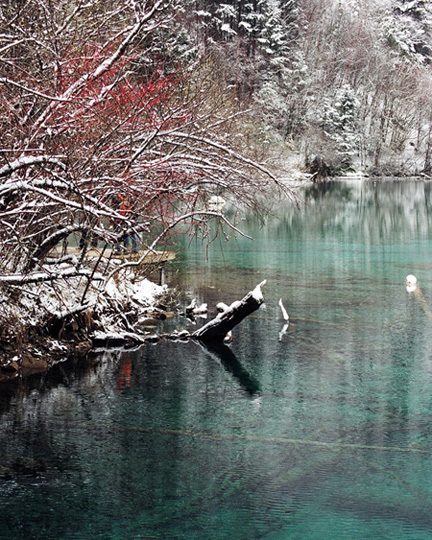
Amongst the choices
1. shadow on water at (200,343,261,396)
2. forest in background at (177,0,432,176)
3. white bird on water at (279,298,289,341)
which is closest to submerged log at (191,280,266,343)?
shadow on water at (200,343,261,396)

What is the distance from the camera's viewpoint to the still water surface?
24.1 ft

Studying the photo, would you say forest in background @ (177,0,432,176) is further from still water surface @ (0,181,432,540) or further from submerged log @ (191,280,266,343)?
still water surface @ (0,181,432,540)

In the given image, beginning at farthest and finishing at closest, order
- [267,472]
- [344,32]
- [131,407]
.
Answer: [344,32], [131,407], [267,472]

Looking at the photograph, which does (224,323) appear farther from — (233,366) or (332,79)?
(332,79)

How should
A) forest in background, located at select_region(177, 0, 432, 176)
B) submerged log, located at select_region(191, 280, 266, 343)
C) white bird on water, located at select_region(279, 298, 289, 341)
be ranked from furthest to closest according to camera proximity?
forest in background, located at select_region(177, 0, 432, 176) < white bird on water, located at select_region(279, 298, 289, 341) < submerged log, located at select_region(191, 280, 266, 343)

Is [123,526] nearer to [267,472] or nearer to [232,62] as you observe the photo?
[267,472]

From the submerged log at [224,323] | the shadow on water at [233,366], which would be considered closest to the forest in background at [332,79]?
the submerged log at [224,323]

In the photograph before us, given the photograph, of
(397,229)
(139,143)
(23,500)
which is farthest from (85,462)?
(397,229)

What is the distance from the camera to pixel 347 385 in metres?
11.0

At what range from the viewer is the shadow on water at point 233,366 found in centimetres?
1101

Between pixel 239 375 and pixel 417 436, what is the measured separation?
2967mm

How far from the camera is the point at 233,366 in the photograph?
11.9m

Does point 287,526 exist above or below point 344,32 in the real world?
below

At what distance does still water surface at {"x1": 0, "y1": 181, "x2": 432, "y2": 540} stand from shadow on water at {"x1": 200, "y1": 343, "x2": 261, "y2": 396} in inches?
1.6
